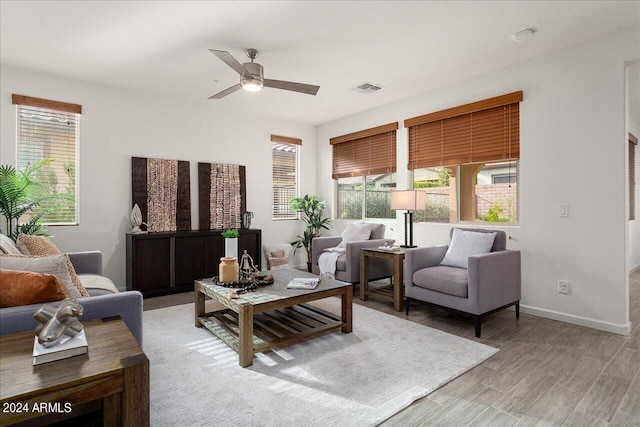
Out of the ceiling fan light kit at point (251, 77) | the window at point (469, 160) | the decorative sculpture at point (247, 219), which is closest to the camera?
the ceiling fan light kit at point (251, 77)

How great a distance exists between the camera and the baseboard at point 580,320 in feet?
9.93

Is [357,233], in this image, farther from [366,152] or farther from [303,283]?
[303,283]

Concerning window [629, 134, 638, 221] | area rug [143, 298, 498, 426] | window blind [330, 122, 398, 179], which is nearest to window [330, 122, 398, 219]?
window blind [330, 122, 398, 179]

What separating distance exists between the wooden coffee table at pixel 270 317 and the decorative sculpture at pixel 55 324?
1.08 meters

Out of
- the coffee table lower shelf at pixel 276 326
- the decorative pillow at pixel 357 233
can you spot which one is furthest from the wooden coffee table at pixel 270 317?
the decorative pillow at pixel 357 233

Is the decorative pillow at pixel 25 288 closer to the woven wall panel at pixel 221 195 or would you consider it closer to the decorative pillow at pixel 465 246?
Answer: the decorative pillow at pixel 465 246

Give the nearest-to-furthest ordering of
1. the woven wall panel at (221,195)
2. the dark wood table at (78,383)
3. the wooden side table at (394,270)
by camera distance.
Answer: the dark wood table at (78,383) → the wooden side table at (394,270) → the woven wall panel at (221,195)

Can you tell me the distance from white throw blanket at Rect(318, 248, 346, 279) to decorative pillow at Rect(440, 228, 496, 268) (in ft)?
4.29

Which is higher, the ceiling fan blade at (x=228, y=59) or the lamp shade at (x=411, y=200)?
the ceiling fan blade at (x=228, y=59)

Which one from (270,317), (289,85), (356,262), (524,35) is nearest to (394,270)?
(356,262)

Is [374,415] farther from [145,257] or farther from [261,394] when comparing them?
[145,257]

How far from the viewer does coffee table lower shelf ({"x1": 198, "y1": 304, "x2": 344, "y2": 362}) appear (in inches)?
103

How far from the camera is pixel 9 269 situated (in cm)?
176

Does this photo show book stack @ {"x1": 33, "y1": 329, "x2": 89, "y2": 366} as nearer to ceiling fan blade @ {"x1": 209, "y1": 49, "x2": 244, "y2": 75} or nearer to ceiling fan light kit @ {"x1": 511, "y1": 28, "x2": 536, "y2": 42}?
ceiling fan blade @ {"x1": 209, "y1": 49, "x2": 244, "y2": 75}
